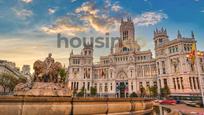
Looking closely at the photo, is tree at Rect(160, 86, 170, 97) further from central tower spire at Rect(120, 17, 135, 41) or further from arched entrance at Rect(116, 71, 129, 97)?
central tower spire at Rect(120, 17, 135, 41)

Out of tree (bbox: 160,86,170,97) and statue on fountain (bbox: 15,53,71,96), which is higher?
statue on fountain (bbox: 15,53,71,96)

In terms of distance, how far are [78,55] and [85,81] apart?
14.0m

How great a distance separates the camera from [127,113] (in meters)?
9.98

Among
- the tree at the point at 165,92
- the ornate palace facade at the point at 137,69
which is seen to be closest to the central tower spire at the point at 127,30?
the ornate palace facade at the point at 137,69

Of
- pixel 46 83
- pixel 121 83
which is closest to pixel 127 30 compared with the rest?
pixel 121 83

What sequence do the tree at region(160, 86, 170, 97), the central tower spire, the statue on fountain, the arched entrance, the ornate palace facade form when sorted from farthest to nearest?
the central tower spire → the arched entrance → the ornate palace facade → the tree at region(160, 86, 170, 97) → the statue on fountain

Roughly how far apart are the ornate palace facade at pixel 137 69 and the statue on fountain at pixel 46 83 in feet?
153

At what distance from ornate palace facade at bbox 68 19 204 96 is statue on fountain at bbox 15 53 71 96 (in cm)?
4671

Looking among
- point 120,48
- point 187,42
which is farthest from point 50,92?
point 120,48

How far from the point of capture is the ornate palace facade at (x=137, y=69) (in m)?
59.9

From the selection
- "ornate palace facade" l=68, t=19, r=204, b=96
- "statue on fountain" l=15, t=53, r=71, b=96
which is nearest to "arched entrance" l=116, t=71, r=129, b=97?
"ornate palace facade" l=68, t=19, r=204, b=96

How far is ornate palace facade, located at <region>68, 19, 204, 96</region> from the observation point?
59.9 meters

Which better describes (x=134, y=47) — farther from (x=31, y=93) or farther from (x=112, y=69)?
(x=31, y=93)

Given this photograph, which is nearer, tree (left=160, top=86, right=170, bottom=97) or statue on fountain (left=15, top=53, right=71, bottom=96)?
statue on fountain (left=15, top=53, right=71, bottom=96)
